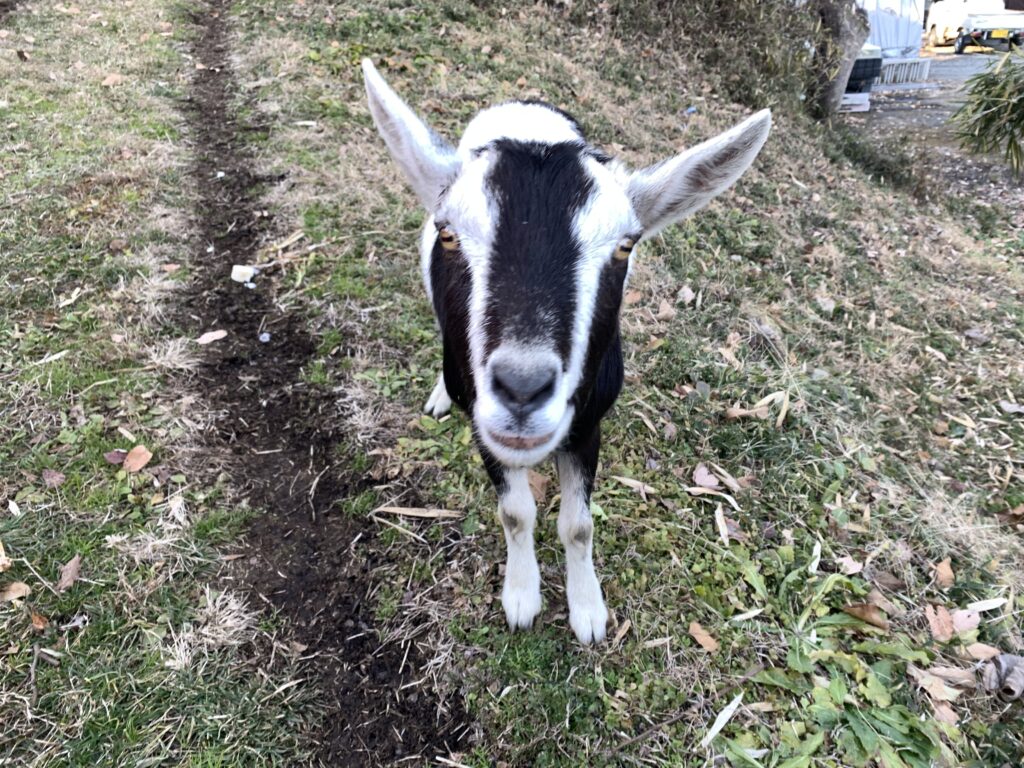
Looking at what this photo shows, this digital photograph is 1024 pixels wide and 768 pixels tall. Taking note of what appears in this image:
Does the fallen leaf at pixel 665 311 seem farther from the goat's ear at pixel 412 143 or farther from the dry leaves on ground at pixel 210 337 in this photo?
the dry leaves on ground at pixel 210 337

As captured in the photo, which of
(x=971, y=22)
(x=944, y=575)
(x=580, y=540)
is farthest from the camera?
(x=971, y=22)

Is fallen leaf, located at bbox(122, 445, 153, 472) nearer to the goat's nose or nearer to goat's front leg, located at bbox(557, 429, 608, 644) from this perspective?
goat's front leg, located at bbox(557, 429, 608, 644)

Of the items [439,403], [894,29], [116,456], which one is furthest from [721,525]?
[894,29]

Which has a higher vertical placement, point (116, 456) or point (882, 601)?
point (116, 456)

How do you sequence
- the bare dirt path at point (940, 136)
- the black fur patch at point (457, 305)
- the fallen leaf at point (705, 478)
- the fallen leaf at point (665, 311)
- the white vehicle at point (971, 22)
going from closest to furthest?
1. the black fur patch at point (457, 305)
2. the fallen leaf at point (705, 478)
3. the fallen leaf at point (665, 311)
4. the bare dirt path at point (940, 136)
5. the white vehicle at point (971, 22)

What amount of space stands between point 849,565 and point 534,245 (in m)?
2.90

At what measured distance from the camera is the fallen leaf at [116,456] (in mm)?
3461

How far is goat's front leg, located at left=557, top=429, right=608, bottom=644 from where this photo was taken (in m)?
2.83

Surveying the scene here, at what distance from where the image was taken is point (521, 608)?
2975 millimetres

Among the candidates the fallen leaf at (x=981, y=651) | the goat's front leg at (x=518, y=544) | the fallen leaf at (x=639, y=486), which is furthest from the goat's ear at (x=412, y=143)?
the fallen leaf at (x=981, y=651)

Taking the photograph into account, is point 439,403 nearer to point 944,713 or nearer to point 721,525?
point 721,525

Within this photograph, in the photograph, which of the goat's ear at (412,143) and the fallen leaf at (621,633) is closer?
the goat's ear at (412,143)

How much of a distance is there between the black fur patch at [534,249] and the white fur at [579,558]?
3.52 feet

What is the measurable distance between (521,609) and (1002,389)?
6229mm
